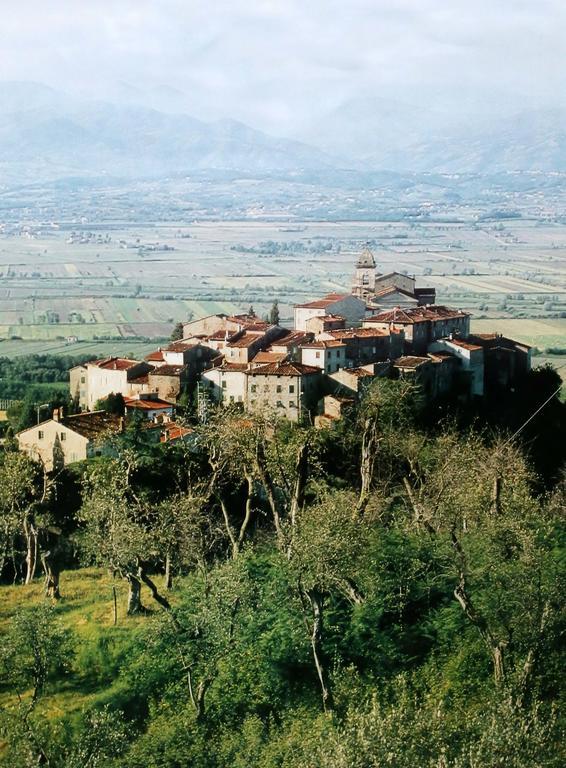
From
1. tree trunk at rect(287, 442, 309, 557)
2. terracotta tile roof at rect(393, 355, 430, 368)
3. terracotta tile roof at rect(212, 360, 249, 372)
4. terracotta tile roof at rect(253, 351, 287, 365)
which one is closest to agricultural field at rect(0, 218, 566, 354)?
terracotta tile roof at rect(393, 355, 430, 368)

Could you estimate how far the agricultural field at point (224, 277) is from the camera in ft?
309

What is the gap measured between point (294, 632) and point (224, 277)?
121m

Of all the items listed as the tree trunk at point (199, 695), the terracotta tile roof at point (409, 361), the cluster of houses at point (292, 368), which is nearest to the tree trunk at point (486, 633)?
the tree trunk at point (199, 695)

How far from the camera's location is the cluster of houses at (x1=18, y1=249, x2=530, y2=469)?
3484cm

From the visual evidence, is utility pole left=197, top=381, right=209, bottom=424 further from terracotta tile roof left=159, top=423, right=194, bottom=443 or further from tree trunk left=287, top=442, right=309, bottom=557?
tree trunk left=287, top=442, right=309, bottom=557

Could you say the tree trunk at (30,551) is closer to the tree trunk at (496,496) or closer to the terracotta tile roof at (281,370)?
the tree trunk at (496,496)

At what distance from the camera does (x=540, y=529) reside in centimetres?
2311

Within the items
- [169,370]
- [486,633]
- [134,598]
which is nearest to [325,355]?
[169,370]

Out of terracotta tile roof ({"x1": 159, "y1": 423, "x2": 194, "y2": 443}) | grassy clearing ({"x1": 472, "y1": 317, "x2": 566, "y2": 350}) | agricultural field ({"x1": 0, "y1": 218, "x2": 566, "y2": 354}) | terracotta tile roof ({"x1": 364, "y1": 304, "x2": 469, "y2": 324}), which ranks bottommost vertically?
agricultural field ({"x1": 0, "y1": 218, "x2": 566, "y2": 354})

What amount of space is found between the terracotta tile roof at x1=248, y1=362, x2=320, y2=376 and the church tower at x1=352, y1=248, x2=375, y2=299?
528 inches

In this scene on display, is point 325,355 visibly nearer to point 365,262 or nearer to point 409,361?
point 409,361

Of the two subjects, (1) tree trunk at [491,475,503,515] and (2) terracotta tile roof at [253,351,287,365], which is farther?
(2) terracotta tile roof at [253,351,287,365]

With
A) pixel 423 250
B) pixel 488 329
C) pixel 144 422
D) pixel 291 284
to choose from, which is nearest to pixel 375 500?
pixel 144 422

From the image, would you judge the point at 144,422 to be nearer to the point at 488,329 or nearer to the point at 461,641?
the point at 461,641
